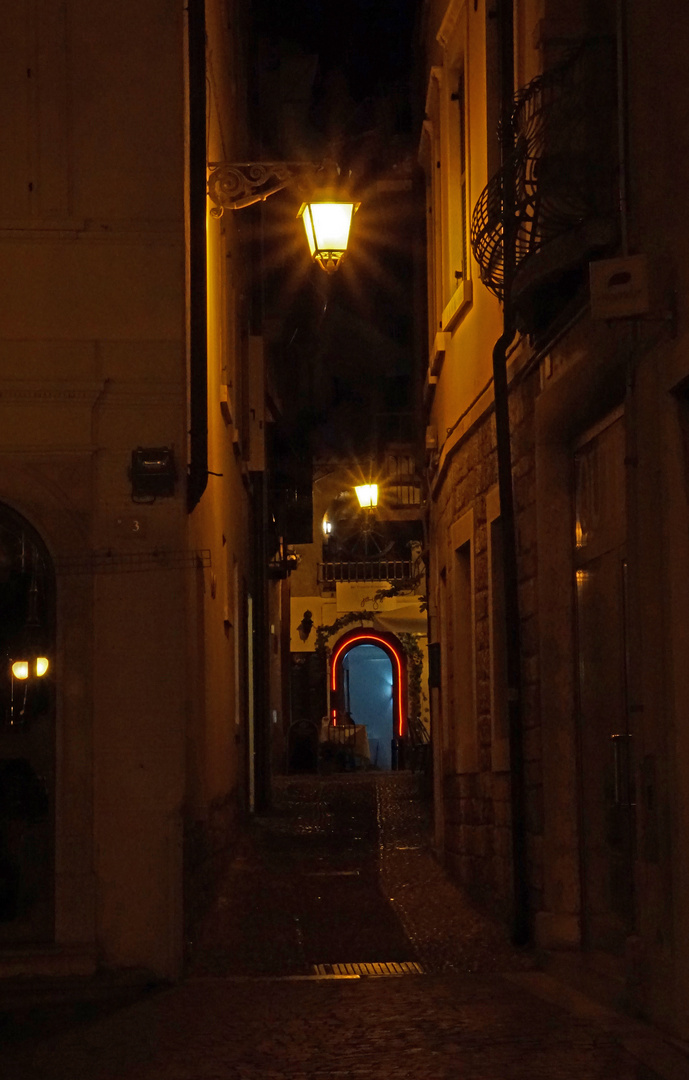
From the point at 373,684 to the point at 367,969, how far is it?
993 inches

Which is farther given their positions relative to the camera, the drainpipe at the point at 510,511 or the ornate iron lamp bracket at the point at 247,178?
the ornate iron lamp bracket at the point at 247,178

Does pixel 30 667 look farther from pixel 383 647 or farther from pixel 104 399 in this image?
pixel 383 647

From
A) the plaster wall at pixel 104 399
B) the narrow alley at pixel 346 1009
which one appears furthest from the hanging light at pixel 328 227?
the narrow alley at pixel 346 1009

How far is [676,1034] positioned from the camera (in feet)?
20.1

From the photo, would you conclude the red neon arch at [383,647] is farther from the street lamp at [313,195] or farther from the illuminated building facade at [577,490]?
the street lamp at [313,195]

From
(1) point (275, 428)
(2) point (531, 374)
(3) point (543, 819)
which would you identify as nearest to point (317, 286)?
(1) point (275, 428)

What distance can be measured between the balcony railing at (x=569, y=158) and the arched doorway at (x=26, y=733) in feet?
11.0

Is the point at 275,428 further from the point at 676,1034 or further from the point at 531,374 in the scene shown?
the point at 676,1034

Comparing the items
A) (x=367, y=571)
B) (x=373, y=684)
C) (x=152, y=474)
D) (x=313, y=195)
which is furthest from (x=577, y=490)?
(x=373, y=684)

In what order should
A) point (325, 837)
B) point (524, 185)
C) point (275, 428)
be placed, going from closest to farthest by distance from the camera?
point (524, 185) → point (325, 837) → point (275, 428)

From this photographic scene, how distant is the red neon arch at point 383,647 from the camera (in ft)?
105

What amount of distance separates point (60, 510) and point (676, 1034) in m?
4.65

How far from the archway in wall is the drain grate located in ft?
75.4

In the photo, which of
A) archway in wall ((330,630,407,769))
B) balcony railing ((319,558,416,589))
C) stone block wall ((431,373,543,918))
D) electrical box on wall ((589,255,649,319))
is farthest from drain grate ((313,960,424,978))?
balcony railing ((319,558,416,589))
